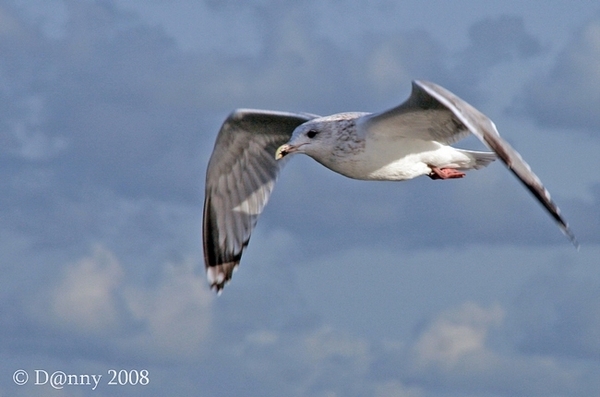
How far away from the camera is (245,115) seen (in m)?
16.5

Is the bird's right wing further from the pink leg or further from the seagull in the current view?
the pink leg

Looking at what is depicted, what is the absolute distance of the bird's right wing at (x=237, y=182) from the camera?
1666 cm

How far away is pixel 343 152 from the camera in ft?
46.6

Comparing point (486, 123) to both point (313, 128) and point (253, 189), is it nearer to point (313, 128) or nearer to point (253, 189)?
point (313, 128)

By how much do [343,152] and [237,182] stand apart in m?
3.28

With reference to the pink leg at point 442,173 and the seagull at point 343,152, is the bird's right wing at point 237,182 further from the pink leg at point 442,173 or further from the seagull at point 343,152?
the pink leg at point 442,173

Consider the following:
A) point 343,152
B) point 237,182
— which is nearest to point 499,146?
point 343,152

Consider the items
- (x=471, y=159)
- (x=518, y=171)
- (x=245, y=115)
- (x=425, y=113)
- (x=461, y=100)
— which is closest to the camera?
(x=518, y=171)

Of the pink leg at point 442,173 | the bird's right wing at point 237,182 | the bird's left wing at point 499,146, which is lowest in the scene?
the bird's left wing at point 499,146

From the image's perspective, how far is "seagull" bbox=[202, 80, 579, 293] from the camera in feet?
41.0

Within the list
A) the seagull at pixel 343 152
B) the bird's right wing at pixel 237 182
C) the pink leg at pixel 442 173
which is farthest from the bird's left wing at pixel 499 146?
the bird's right wing at pixel 237 182

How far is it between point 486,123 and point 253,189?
17.6ft

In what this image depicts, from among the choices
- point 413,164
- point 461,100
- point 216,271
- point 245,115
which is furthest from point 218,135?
point 461,100

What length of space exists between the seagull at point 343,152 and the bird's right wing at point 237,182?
0.01 m
